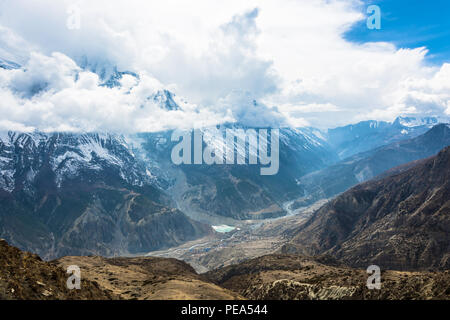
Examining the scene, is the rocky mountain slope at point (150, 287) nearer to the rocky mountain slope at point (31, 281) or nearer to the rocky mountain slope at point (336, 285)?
the rocky mountain slope at point (31, 281)

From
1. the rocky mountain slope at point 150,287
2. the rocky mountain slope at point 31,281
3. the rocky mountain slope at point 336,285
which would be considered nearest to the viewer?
the rocky mountain slope at point 31,281

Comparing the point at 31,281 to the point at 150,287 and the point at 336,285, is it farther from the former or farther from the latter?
the point at 336,285

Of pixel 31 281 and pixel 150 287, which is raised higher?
pixel 31 281

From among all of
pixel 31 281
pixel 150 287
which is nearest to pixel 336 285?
pixel 150 287

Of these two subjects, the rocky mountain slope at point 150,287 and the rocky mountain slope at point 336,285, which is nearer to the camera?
the rocky mountain slope at point 336,285

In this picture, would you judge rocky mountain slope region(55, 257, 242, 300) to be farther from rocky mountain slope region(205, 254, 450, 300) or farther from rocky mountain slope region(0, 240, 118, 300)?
rocky mountain slope region(205, 254, 450, 300)

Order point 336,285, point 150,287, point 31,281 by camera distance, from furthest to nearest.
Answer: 1. point 150,287
2. point 336,285
3. point 31,281

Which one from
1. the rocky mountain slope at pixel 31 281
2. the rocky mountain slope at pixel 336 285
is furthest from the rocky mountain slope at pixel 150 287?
the rocky mountain slope at pixel 336 285

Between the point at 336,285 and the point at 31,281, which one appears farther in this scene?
the point at 336,285

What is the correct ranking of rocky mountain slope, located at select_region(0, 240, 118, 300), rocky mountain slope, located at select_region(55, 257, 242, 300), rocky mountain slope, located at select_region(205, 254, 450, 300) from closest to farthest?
rocky mountain slope, located at select_region(0, 240, 118, 300) < rocky mountain slope, located at select_region(205, 254, 450, 300) < rocky mountain slope, located at select_region(55, 257, 242, 300)

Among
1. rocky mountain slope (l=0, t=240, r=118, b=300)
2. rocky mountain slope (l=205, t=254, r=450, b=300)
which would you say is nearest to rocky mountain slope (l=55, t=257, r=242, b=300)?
rocky mountain slope (l=0, t=240, r=118, b=300)
